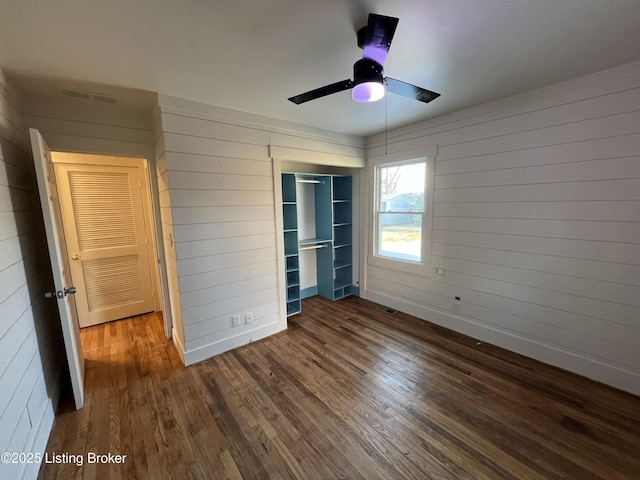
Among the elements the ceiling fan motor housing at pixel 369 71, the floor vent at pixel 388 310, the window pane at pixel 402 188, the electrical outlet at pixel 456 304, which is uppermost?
the ceiling fan motor housing at pixel 369 71

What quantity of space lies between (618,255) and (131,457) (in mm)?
3884

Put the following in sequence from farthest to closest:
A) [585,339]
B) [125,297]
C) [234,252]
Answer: [125,297] < [234,252] < [585,339]

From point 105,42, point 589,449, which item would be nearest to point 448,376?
point 589,449

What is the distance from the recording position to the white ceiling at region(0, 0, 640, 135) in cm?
132

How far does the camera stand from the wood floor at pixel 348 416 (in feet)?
5.15

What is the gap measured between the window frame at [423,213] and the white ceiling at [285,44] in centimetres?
95

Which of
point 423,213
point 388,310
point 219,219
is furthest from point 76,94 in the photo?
point 388,310

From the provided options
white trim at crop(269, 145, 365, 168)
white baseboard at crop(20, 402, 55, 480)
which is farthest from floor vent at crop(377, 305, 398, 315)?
white baseboard at crop(20, 402, 55, 480)

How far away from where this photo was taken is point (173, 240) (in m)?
2.43

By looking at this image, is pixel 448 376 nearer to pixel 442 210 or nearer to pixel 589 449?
pixel 589 449

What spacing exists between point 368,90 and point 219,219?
1882 millimetres

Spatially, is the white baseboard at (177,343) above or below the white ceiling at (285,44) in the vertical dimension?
below

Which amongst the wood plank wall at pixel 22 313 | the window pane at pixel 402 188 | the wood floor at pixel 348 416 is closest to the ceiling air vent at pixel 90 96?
the wood plank wall at pixel 22 313

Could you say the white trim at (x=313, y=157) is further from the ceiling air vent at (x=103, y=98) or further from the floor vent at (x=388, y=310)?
the floor vent at (x=388, y=310)
